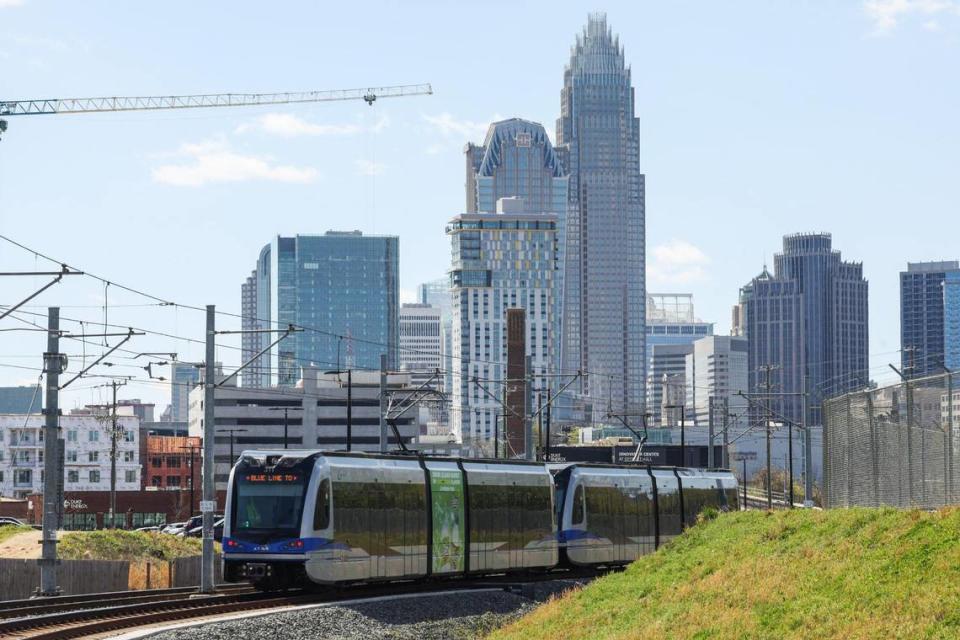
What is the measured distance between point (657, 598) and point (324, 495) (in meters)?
9.81

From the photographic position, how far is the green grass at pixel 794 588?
74.5 feet

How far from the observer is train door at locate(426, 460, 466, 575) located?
136ft

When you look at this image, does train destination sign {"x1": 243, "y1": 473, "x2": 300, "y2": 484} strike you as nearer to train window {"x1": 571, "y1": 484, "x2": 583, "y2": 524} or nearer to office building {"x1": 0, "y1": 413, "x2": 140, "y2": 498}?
train window {"x1": 571, "y1": 484, "x2": 583, "y2": 524}

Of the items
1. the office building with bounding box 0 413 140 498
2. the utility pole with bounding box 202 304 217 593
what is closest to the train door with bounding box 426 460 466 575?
the utility pole with bounding box 202 304 217 593

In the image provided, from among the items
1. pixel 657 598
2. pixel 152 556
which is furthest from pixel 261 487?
pixel 152 556

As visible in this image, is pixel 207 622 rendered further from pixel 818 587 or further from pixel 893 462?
pixel 893 462

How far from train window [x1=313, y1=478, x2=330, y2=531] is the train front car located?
0.70 ft

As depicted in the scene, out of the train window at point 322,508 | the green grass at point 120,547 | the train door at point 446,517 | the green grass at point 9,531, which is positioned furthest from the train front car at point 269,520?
the green grass at point 9,531

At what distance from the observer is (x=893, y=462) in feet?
107

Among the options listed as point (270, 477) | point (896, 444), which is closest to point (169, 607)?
point (270, 477)

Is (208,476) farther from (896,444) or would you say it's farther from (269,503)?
(896,444)

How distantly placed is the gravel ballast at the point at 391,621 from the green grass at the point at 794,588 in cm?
176

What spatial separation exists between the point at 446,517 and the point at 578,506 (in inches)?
316

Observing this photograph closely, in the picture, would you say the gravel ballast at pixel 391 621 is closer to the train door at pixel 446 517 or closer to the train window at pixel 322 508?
the train door at pixel 446 517
